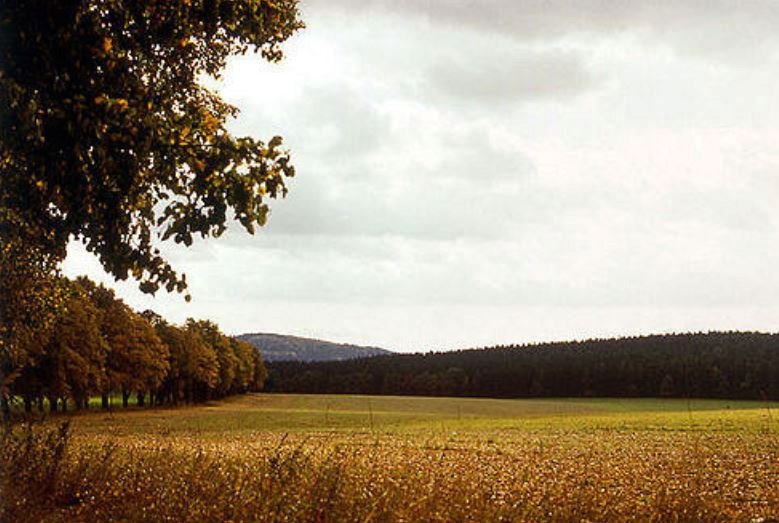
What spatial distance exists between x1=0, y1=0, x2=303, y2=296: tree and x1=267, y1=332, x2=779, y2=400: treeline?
353ft

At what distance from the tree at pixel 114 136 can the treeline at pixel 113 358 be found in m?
11.4

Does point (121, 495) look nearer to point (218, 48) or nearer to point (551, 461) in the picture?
point (218, 48)

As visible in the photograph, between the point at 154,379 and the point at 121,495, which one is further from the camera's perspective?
the point at 154,379

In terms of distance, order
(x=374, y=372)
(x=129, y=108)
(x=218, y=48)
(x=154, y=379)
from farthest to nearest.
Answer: (x=374, y=372)
(x=154, y=379)
(x=218, y=48)
(x=129, y=108)

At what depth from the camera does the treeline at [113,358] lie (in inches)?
2443

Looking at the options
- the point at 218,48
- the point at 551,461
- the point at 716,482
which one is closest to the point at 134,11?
the point at 218,48

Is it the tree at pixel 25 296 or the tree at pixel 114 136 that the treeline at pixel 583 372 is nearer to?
the tree at pixel 25 296

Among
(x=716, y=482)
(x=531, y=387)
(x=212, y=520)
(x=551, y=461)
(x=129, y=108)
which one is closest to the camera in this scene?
(x=212, y=520)

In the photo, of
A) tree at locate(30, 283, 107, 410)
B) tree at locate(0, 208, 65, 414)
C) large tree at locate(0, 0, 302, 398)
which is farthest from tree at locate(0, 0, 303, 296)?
tree at locate(30, 283, 107, 410)

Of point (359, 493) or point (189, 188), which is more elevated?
point (189, 188)

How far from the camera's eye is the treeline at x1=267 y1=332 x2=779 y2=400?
4914 inches

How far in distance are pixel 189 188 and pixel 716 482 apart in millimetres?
15517

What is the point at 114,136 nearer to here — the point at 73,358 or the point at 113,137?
the point at 113,137

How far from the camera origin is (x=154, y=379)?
82.6 meters
